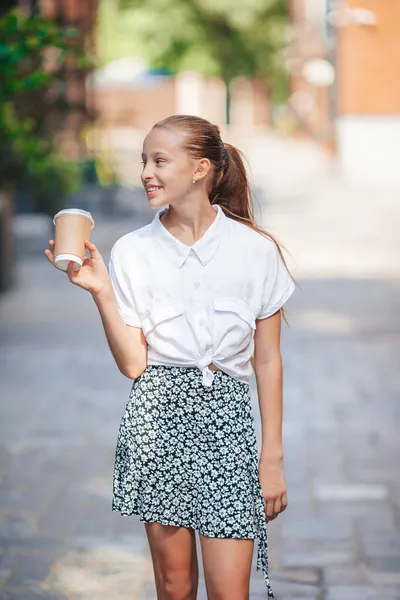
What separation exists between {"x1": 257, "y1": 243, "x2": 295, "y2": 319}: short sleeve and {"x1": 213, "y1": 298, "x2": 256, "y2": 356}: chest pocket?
0.20ft

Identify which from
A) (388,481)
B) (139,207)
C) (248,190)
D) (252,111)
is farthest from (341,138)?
(252,111)

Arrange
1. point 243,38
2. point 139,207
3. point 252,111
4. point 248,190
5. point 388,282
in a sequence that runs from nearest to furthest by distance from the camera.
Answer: point 248,190
point 388,282
point 139,207
point 243,38
point 252,111

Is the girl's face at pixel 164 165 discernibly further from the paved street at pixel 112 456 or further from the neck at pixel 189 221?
the paved street at pixel 112 456

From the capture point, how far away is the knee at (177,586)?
3004 mm

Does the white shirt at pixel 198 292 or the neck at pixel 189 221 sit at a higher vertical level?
the neck at pixel 189 221

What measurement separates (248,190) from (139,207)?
16.9 meters

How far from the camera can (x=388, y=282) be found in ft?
40.1

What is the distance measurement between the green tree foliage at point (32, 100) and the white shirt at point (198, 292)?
160 inches

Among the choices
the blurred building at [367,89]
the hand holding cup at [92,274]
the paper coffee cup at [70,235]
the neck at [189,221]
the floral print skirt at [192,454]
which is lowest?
the blurred building at [367,89]

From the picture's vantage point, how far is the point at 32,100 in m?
12.9

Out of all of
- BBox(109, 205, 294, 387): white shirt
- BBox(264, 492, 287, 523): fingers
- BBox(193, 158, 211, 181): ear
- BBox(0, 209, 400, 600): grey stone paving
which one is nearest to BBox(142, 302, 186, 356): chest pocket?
BBox(109, 205, 294, 387): white shirt

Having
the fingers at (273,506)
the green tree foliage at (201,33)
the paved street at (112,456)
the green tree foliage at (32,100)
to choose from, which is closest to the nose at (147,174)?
the fingers at (273,506)

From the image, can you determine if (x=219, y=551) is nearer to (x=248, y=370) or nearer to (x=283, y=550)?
(x=248, y=370)

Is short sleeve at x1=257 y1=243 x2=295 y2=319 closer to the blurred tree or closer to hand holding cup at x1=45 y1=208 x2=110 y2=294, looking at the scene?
hand holding cup at x1=45 y1=208 x2=110 y2=294
